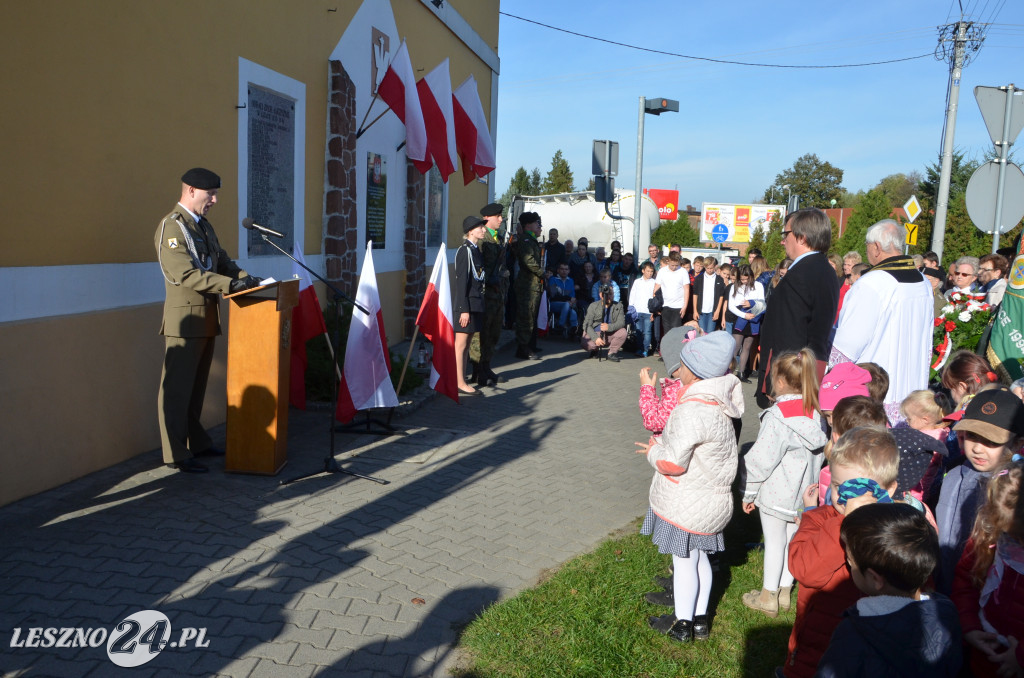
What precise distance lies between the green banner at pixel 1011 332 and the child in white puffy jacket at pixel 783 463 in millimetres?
1435

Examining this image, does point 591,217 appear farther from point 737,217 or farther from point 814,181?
point 814,181

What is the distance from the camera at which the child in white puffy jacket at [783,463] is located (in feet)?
13.4

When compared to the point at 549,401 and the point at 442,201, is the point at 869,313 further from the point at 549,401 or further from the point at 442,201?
the point at 442,201

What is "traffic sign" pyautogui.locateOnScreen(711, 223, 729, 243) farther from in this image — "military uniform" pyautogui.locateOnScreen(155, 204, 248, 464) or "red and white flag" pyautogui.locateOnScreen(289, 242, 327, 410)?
"military uniform" pyautogui.locateOnScreen(155, 204, 248, 464)

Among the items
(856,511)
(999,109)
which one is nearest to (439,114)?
(999,109)

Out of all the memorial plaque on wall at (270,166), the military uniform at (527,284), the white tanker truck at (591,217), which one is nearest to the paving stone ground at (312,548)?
the memorial plaque on wall at (270,166)

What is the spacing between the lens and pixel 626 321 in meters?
13.7

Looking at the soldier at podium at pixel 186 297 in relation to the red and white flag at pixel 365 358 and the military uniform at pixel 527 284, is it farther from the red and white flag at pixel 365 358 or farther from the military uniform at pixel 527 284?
the military uniform at pixel 527 284

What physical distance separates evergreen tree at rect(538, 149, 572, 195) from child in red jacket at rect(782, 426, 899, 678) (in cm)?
5861

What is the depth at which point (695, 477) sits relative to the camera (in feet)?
12.0

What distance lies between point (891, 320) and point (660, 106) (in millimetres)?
12632

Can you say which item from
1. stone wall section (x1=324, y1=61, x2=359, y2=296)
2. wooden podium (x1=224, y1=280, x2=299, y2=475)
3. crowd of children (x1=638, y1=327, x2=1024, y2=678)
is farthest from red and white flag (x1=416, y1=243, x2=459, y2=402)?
crowd of children (x1=638, y1=327, x2=1024, y2=678)

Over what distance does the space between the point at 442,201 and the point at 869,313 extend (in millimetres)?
10783

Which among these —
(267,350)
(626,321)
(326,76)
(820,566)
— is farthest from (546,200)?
(820,566)
